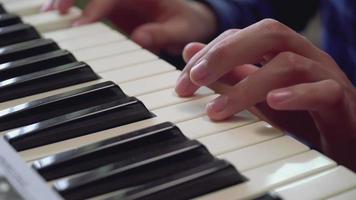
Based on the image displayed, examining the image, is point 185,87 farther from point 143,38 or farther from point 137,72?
point 143,38

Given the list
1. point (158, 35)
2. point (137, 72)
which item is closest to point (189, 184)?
point (137, 72)

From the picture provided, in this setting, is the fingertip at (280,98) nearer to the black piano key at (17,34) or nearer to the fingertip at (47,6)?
the black piano key at (17,34)

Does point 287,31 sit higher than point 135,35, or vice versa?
point 287,31

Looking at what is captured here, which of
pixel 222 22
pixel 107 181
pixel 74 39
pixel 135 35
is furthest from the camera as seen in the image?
pixel 222 22

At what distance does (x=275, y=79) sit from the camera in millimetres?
715

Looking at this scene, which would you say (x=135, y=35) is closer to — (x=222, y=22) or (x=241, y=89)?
(x=222, y=22)

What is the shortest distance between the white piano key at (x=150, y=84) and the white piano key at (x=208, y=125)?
96mm

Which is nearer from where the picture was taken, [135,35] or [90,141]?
[90,141]

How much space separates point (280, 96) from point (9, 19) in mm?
505

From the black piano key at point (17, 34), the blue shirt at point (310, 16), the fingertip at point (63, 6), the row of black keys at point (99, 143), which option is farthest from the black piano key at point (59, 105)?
the blue shirt at point (310, 16)

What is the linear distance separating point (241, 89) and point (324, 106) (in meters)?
0.09

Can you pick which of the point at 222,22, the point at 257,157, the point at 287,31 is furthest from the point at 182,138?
the point at 222,22

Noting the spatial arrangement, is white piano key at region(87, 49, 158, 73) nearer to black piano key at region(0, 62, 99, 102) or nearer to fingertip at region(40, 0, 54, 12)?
black piano key at region(0, 62, 99, 102)

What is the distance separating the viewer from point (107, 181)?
599mm
